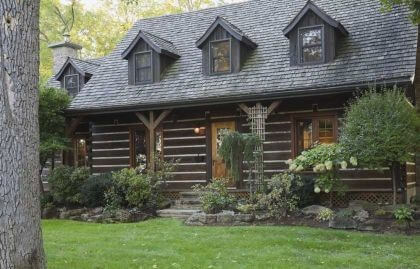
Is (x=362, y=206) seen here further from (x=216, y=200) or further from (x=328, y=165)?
(x=216, y=200)

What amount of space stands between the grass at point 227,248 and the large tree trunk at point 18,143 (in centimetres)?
249

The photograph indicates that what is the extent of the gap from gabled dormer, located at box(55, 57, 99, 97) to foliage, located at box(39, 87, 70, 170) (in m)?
3.21

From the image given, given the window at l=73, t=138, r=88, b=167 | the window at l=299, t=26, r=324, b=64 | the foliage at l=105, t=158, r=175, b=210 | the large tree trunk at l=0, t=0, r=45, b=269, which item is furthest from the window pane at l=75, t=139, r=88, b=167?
the large tree trunk at l=0, t=0, r=45, b=269

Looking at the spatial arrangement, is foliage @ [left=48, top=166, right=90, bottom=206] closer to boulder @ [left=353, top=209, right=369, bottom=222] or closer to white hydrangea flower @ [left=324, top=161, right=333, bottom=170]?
white hydrangea flower @ [left=324, top=161, right=333, bottom=170]

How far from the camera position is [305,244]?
9.46 m

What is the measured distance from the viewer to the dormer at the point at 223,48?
16.3 m

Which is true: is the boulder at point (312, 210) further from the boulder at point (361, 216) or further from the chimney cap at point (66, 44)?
the chimney cap at point (66, 44)

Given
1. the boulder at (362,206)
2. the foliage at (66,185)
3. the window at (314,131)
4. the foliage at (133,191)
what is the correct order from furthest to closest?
the foliage at (66,185), the window at (314,131), the foliage at (133,191), the boulder at (362,206)

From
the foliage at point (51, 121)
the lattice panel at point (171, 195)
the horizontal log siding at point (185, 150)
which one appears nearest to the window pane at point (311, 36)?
the horizontal log siding at point (185, 150)

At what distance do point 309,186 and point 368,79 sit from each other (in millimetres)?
3169

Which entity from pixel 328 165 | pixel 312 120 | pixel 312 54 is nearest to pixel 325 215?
pixel 328 165

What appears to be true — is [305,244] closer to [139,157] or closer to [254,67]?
[254,67]

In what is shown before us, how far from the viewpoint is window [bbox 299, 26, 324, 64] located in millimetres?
15305

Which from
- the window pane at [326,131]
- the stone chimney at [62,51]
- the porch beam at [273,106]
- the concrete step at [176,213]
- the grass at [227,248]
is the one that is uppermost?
the stone chimney at [62,51]
